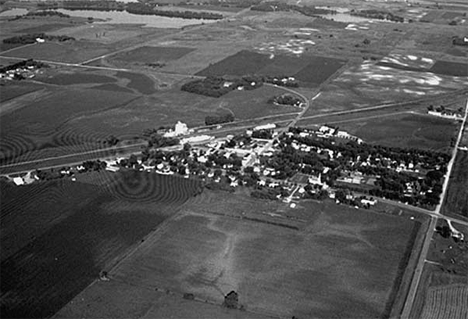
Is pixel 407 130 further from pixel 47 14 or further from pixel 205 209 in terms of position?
pixel 47 14

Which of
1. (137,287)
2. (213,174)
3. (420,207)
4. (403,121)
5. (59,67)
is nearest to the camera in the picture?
(137,287)

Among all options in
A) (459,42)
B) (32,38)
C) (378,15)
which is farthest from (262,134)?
(378,15)

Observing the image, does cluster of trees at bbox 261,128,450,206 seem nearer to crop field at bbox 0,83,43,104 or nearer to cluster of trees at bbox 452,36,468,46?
crop field at bbox 0,83,43,104

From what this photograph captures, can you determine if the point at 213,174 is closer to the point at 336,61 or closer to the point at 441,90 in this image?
the point at 441,90

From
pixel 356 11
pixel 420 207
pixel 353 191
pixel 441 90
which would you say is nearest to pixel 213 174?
pixel 353 191

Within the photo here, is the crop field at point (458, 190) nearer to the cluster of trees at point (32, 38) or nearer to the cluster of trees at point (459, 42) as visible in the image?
the cluster of trees at point (459, 42)

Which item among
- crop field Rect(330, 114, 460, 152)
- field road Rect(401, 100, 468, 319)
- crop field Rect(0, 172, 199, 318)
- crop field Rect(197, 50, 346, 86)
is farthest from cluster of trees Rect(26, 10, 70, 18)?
field road Rect(401, 100, 468, 319)
